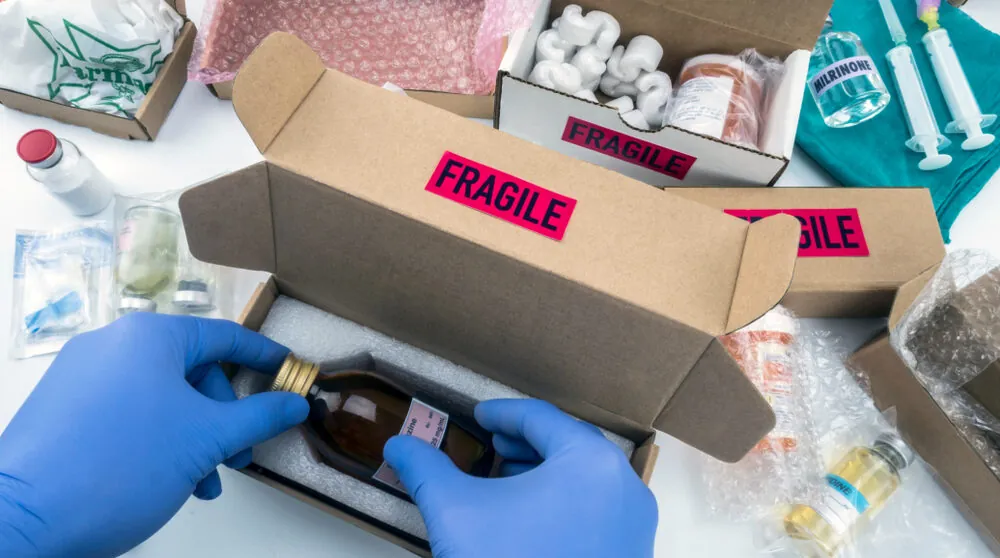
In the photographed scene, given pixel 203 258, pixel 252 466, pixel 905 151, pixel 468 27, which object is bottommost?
pixel 252 466

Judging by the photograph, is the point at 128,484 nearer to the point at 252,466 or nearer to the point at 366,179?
the point at 252,466

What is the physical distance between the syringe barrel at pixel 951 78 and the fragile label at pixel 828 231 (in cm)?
34

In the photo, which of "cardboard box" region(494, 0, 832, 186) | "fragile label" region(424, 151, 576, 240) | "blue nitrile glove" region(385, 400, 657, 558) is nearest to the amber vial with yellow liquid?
"blue nitrile glove" region(385, 400, 657, 558)

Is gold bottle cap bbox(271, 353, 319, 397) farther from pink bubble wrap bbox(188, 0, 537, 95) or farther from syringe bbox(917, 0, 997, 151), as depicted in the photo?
syringe bbox(917, 0, 997, 151)

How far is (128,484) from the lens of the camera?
528mm

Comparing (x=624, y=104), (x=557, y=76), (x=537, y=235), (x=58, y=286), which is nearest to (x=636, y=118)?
(x=624, y=104)

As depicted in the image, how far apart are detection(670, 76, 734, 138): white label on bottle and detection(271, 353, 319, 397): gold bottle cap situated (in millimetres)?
565

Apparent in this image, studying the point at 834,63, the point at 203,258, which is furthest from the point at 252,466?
the point at 834,63

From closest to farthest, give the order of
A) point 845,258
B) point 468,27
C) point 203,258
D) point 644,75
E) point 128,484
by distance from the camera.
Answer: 1. point 128,484
2. point 203,258
3. point 845,258
4. point 644,75
5. point 468,27

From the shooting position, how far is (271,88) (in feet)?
1.81

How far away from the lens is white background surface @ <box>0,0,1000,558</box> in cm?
70

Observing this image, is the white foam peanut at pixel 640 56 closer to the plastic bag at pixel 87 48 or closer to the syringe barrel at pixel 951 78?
the syringe barrel at pixel 951 78

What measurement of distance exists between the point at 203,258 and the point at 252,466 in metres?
0.24

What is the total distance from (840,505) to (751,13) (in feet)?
2.17
